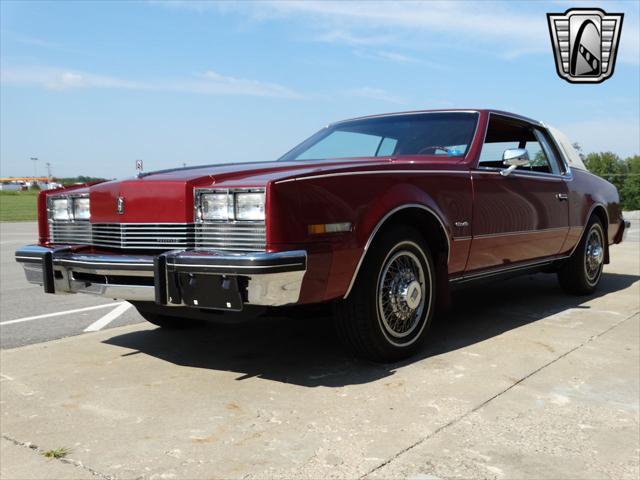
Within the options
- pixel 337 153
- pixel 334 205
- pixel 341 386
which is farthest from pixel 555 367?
pixel 337 153

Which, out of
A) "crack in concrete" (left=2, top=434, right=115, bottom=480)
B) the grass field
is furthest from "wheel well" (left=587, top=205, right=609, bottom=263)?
the grass field

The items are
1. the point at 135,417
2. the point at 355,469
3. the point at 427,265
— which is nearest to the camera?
the point at 355,469

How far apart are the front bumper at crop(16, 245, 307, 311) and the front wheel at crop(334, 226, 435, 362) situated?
51 cm

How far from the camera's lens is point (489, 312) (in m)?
4.89

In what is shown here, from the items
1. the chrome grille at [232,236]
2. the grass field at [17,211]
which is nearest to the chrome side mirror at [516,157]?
the chrome grille at [232,236]

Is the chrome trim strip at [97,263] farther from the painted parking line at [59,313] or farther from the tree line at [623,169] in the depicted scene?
the tree line at [623,169]

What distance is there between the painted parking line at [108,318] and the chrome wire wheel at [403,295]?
91.5 inches

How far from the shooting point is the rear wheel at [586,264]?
220 inches

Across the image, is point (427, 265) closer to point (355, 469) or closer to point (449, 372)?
point (449, 372)

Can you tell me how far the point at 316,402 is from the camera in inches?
112

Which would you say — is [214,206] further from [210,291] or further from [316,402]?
[316,402]

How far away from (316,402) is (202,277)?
78cm

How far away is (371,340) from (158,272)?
1.15 metres

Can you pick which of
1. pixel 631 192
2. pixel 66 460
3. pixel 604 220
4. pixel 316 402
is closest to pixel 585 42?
pixel 604 220
